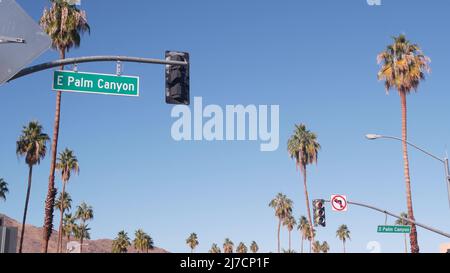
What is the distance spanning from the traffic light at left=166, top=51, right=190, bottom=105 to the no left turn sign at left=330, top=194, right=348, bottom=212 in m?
19.8

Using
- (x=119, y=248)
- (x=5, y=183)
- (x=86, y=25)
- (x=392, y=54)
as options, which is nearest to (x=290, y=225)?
A: (x=119, y=248)

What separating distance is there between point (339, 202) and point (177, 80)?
67.3 ft

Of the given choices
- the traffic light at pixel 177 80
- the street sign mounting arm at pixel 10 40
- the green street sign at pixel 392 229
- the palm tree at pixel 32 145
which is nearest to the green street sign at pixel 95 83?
the traffic light at pixel 177 80

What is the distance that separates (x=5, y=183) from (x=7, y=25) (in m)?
64.8

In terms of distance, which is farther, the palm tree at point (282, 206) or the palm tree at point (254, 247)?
the palm tree at point (254, 247)

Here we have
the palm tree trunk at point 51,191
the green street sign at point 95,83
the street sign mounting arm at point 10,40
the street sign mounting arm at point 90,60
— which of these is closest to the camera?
the street sign mounting arm at point 10,40

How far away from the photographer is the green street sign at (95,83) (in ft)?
44.8

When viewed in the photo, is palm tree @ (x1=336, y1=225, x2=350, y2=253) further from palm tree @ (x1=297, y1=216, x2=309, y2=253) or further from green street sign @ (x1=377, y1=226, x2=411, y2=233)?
green street sign @ (x1=377, y1=226, x2=411, y2=233)

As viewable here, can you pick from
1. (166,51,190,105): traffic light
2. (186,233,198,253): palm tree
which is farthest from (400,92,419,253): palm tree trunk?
(186,233,198,253): palm tree

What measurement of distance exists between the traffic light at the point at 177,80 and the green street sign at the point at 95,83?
0.88m

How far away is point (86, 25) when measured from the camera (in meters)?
40.5

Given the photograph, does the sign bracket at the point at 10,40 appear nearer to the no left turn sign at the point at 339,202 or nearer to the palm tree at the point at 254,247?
the no left turn sign at the point at 339,202
